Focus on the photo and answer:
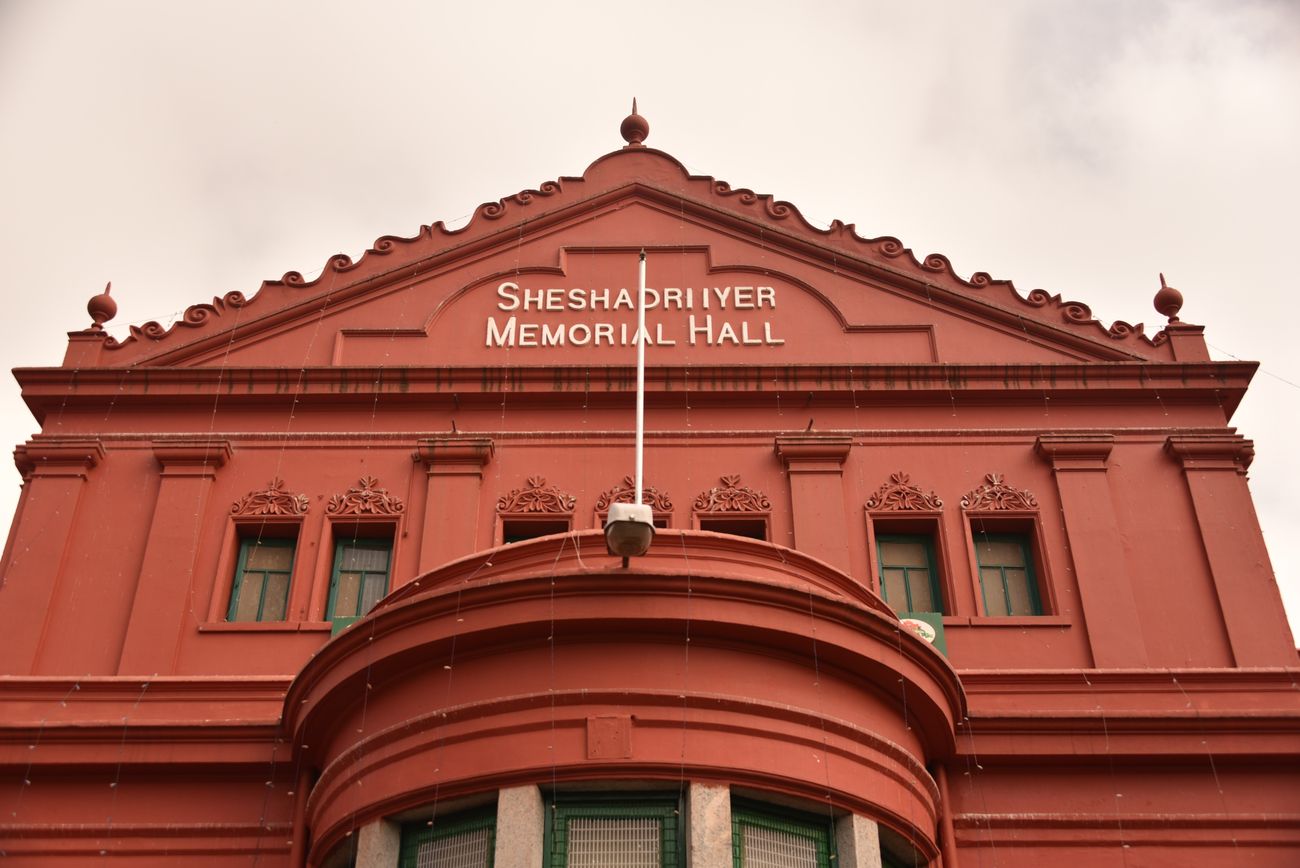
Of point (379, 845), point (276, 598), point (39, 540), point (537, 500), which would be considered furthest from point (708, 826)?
point (39, 540)

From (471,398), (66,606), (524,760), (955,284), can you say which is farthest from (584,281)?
→ (524,760)

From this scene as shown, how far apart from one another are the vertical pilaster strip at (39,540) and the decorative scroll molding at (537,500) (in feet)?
18.6

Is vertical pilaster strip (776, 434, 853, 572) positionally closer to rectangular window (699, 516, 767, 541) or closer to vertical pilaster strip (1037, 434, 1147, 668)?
rectangular window (699, 516, 767, 541)

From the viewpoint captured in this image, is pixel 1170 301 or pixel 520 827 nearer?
pixel 520 827

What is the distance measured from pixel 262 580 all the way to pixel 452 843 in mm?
6718

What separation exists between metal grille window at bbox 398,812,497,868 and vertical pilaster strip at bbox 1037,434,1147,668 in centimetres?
839

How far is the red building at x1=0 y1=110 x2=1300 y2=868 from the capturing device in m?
13.4

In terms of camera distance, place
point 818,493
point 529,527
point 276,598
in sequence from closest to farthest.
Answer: point 276,598, point 529,527, point 818,493

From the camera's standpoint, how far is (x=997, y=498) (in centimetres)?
1909

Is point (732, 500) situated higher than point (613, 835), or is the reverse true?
point (732, 500)

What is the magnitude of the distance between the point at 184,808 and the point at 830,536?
27.8 ft

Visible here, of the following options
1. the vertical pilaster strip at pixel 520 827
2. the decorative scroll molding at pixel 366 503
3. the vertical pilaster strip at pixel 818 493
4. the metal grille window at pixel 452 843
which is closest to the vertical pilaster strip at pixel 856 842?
the vertical pilaster strip at pixel 520 827

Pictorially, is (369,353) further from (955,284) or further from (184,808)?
(955,284)

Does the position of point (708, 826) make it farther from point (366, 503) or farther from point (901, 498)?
point (366, 503)
